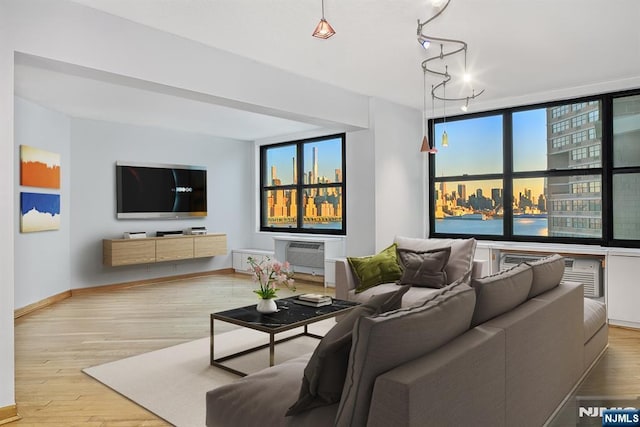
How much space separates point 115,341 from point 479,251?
167 inches

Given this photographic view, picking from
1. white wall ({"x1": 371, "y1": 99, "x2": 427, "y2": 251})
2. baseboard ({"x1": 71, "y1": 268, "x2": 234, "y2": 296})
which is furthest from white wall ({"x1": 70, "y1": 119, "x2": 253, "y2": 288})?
white wall ({"x1": 371, "y1": 99, "x2": 427, "y2": 251})

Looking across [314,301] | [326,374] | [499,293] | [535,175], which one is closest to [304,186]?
[535,175]

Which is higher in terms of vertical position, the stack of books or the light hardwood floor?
the stack of books

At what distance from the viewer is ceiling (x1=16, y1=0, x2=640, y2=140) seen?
3.19 meters

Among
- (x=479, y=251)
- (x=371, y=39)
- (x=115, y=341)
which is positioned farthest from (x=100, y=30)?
(x=479, y=251)

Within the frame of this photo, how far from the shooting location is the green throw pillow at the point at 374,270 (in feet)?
14.4

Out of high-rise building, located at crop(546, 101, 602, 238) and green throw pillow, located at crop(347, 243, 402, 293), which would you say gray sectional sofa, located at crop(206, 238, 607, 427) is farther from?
high-rise building, located at crop(546, 101, 602, 238)

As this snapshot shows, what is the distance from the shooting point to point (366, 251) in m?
5.82

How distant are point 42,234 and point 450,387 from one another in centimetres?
577

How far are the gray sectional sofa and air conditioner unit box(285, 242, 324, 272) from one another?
15.3ft

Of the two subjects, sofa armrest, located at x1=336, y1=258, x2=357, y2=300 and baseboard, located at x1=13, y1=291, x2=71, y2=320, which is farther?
baseboard, located at x1=13, y1=291, x2=71, y2=320

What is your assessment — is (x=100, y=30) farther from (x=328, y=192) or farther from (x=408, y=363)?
(x=328, y=192)

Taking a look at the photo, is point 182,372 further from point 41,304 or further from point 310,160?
point 310,160

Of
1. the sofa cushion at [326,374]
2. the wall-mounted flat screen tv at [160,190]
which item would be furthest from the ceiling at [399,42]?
the sofa cushion at [326,374]
